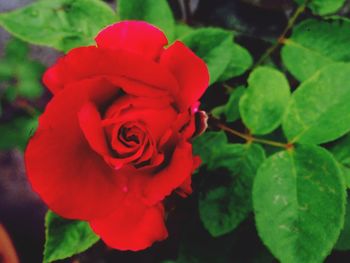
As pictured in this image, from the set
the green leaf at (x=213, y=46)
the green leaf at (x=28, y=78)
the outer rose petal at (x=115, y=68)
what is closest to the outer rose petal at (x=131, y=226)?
the outer rose petal at (x=115, y=68)

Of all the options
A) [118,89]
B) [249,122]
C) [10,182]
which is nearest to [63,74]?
[118,89]

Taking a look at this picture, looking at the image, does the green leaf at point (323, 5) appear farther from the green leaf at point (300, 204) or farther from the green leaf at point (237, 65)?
the green leaf at point (300, 204)

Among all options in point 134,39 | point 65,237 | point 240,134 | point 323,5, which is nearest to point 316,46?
point 323,5

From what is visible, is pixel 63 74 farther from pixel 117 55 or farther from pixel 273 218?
pixel 273 218

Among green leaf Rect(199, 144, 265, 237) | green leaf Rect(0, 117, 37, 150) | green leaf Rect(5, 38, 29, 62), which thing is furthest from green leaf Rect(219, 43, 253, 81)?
green leaf Rect(5, 38, 29, 62)


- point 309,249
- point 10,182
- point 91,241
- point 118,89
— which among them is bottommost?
point 10,182

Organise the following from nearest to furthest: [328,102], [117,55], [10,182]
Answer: [117,55]
[328,102]
[10,182]

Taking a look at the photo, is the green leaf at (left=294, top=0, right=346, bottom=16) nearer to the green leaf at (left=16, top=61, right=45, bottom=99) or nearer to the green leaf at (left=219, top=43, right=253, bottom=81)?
the green leaf at (left=219, top=43, right=253, bottom=81)
